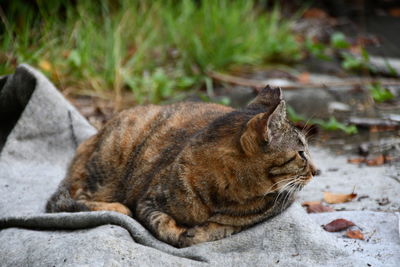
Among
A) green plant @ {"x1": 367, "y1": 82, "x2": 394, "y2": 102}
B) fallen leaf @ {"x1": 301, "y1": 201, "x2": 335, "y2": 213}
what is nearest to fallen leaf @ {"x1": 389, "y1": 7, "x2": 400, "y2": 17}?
green plant @ {"x1": 367, "y1": 82, "x2": 394, "y2": 102}

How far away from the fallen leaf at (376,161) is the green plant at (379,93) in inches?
37.1

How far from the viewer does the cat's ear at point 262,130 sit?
252cm

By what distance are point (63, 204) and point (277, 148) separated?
1138 mm

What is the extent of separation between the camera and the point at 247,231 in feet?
8.64

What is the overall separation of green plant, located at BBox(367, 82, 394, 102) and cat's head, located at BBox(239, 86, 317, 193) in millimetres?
2271

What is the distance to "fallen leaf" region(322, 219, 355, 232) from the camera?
9.32 feet

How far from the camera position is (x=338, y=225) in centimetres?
285

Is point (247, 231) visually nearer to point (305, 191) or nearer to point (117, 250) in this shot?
point (117, 250)

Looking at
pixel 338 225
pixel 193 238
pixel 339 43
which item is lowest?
pixel 339 43

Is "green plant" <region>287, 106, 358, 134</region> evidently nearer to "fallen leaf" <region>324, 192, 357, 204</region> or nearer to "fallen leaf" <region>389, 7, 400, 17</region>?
"fallen leaf" <region>324, 192, 357, 204</region>

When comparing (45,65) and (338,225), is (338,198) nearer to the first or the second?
(338,225)

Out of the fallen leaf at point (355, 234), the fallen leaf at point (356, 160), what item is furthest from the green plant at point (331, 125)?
the fallen leaf at point (355, 234)

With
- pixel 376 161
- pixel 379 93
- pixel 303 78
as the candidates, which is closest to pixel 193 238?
pixel 376 161

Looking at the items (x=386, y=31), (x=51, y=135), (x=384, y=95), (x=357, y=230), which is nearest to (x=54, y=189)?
(x=51, y=135)
